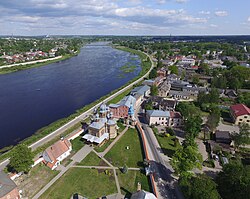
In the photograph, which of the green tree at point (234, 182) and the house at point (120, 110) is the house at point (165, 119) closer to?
the house at point (120, 110)

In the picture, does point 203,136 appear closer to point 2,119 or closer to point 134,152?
point 134,152

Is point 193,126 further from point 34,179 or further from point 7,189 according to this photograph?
point 7,189

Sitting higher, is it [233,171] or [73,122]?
[233,171]

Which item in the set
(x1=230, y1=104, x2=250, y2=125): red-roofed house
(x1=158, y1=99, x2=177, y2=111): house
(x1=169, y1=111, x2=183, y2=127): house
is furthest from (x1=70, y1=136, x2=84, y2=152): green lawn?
(x1=230, y1=104, x2=250, y2=125): red-roofed house

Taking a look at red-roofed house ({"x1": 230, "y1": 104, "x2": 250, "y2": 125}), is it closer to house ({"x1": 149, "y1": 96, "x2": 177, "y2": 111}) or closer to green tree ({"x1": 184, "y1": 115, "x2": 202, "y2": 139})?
green tree ({"x1": 184, "y1": 115, "x2": 202, "y2": 139})

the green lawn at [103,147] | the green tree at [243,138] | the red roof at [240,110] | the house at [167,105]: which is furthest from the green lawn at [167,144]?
the red roof at [240,110]

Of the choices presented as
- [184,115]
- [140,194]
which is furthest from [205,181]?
[184,115]
